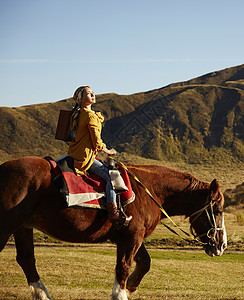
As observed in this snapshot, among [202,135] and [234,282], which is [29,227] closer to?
[234,282]

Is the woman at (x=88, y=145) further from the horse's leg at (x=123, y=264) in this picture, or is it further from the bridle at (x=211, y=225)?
the bridle at (x=211, y=225)

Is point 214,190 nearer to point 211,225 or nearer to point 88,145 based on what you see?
point 211,225

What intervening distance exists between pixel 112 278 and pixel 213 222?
3.78 meters

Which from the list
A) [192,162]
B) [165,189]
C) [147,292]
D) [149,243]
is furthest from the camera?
[192,162]

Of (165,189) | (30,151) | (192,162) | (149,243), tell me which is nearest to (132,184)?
(165,189)

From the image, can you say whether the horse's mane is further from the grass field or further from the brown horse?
the grass field

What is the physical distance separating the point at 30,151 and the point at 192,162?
40772 millimetres

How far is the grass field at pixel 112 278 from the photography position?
7.86 metres

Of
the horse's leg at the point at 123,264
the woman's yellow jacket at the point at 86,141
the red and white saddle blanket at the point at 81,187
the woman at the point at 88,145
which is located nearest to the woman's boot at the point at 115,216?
the woman at the point at 88,145

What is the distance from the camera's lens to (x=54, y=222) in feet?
19.3

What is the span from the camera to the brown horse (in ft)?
18.6

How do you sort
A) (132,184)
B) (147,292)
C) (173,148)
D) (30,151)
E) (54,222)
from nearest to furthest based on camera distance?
(54,222) < (132,184) < (147,292) < (30,151) < (173,148)

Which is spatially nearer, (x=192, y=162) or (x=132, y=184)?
(x=132, y=184)

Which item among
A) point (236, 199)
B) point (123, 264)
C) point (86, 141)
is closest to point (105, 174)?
point (86, 141)
